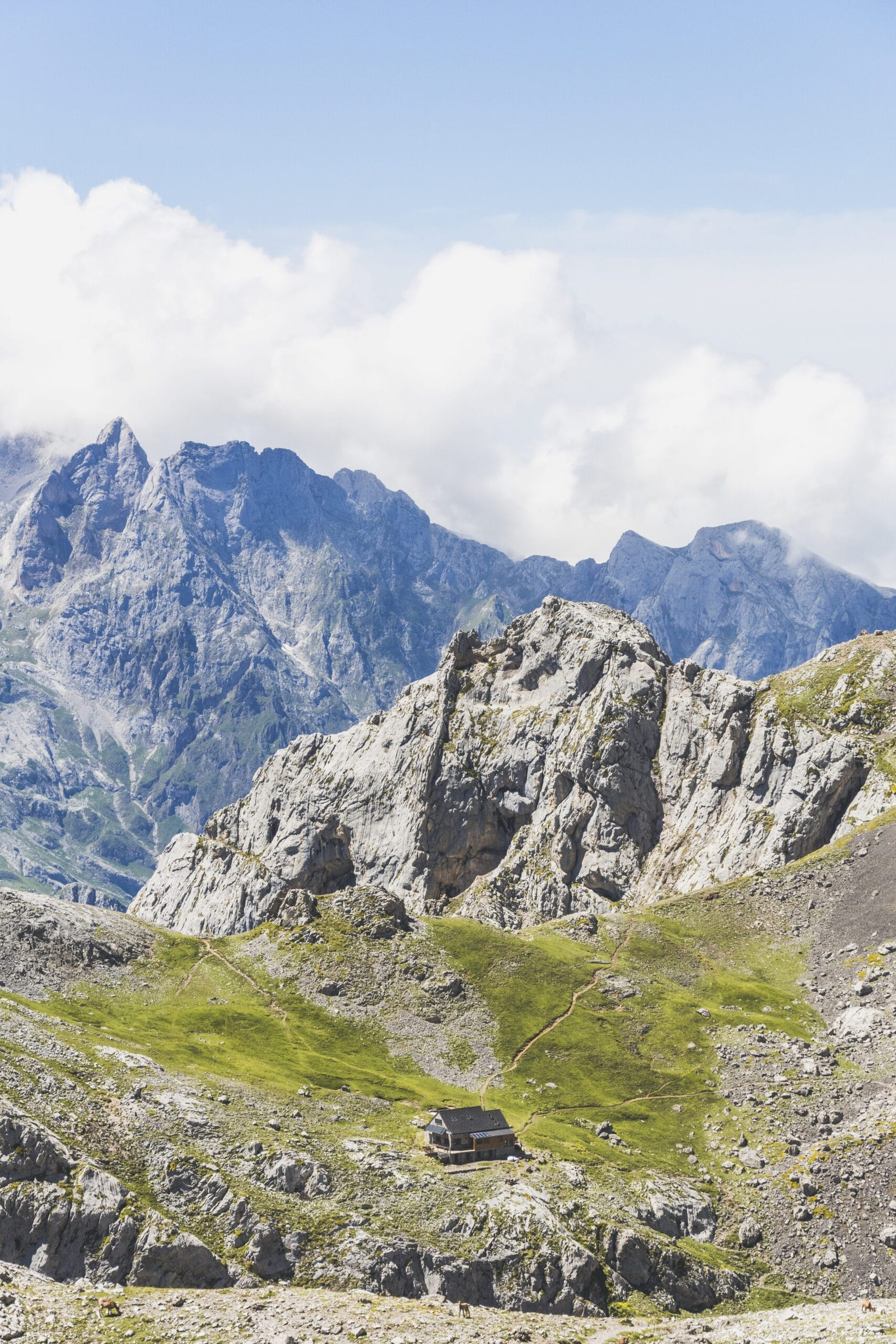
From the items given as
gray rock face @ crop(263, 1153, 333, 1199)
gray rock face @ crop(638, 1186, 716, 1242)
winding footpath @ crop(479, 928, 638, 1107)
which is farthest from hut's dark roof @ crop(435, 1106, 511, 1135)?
gray rock face @ crop(638, 1186, 716, 1242)

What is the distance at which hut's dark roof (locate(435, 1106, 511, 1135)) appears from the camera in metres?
98.2

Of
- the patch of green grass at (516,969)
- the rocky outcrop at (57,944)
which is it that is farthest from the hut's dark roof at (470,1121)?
the rocky outcrop at (57,944)

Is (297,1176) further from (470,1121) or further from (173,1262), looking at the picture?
(470,1121)

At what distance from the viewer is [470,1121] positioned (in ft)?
326

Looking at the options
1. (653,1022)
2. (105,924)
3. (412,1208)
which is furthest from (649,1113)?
(105,924)

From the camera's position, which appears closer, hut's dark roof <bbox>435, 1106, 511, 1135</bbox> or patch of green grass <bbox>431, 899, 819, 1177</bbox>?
hut's dark roof <bbox>435, 1106, 511, 1135</bbox>

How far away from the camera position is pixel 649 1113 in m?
122

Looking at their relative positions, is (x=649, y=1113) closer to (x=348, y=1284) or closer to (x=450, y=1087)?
(x=450, y=1087)

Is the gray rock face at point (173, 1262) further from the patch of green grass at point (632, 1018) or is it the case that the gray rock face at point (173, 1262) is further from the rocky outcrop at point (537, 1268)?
the patch of green grass at point (632, 1018)

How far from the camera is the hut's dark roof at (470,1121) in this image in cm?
9825

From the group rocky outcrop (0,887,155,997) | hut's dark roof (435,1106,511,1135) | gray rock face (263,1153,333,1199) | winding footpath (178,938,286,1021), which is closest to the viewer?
gray rock face (263,1153,333,1199)

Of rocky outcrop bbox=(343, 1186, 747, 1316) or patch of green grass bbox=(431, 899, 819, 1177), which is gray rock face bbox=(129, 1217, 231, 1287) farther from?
patch of green grass bbox=(431, 899, 819, 1177)

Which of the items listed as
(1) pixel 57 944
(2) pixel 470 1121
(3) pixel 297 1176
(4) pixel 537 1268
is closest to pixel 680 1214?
(4) pixel 537 1268

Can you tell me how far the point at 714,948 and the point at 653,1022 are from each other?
98.8 ft
